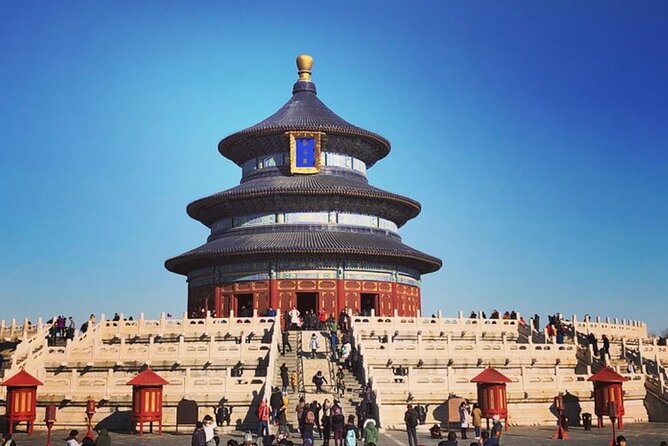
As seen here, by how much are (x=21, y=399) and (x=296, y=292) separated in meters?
24.2

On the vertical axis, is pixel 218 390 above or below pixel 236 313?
below

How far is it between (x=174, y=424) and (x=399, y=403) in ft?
24.5

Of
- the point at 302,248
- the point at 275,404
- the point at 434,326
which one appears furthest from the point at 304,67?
the point at 275,404

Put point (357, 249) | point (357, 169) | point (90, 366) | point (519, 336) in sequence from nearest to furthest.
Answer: point (90, 366) < point (519, 336) < point (357, 249) < point (357, 169)

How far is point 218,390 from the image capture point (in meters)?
29.7

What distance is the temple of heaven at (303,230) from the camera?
169 feet

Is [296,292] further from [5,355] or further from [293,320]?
[5,355]

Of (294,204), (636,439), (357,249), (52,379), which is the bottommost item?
(636,439)

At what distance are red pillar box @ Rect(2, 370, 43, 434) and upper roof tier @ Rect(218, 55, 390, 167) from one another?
102ft

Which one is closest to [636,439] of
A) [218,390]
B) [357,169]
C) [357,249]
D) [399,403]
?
[399,403]

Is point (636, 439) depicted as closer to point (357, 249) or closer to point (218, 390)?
point (218, 390)

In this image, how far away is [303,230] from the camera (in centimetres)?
5416

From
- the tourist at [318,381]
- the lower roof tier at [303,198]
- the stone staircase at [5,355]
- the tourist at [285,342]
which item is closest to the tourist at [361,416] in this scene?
the tourist at [318,381]

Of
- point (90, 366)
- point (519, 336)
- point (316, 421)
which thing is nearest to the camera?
point (316, 421)
